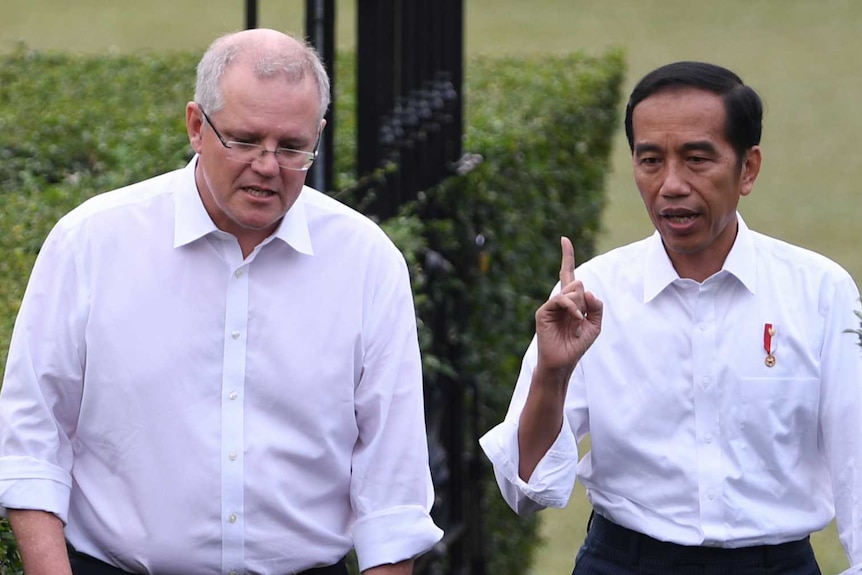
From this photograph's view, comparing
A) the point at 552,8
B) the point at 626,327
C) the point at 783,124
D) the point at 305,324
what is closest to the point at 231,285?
the point at 305,324

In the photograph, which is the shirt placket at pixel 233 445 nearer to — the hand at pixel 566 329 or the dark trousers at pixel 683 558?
the hand at pixel 566 329

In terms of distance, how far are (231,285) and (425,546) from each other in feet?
2.00

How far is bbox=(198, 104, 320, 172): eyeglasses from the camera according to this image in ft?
11.2

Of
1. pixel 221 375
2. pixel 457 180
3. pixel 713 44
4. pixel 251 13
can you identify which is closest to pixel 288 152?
pixel 221 375

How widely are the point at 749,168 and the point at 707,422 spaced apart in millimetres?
507

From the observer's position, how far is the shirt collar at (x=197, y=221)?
352 centimetres

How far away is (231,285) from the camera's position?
3535 mm

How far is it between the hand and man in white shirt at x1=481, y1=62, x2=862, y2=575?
0.07 metres

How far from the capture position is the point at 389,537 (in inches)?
139

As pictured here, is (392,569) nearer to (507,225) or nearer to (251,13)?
(251,13)

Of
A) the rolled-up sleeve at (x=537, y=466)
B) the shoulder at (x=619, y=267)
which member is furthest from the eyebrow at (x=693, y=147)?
the rolled-up sleeve at (x=537, y=466)

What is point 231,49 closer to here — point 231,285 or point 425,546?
point 231,285

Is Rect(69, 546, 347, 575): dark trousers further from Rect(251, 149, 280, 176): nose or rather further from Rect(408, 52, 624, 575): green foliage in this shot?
Rect(408, 52, 624, 575): green foliage

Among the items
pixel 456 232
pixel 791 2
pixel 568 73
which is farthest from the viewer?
pixel 791 2
